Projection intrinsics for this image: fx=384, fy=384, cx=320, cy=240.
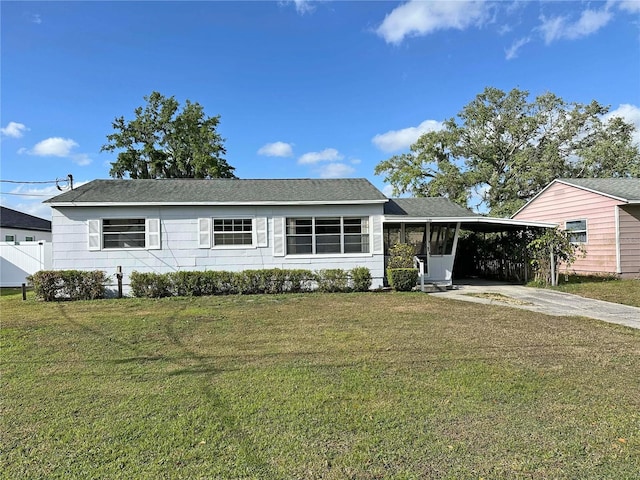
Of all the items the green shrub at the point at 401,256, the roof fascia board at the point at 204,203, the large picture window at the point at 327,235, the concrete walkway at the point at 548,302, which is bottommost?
the concrete walkway at the point at 548,302

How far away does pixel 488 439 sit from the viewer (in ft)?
9.00

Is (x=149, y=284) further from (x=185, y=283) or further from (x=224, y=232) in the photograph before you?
(x=224, y=232)

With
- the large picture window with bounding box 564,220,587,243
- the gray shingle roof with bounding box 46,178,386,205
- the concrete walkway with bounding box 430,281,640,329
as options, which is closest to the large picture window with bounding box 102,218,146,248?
the gray shingle roof with bounding box 46,178,386,205

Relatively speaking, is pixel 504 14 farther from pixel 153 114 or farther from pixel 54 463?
pixel 153 114

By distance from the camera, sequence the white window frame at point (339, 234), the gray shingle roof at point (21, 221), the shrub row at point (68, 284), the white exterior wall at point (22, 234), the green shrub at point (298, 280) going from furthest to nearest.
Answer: the gray shingle roof at point (21, 221)
the white exterior wall at point (22, 234)
the white window frame at point (339, 234)
the green shrub at point (298, 280)
the shrub row at point (68, 284)

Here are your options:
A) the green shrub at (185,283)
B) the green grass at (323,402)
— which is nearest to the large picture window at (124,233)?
the green shrub at (185,283)

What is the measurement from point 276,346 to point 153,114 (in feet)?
Result: 92.9

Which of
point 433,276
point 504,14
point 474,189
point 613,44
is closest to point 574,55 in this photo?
point 613,44

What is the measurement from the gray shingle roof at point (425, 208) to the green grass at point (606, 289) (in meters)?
3.66

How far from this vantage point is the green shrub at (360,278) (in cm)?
1181

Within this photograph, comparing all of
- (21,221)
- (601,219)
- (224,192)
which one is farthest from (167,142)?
(601,219)

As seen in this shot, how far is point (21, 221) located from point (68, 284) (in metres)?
16.4

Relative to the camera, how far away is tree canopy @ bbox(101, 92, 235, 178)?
2808 cm

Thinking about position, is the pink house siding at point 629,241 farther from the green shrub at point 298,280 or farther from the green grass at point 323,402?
the green shrub at point 298,280
